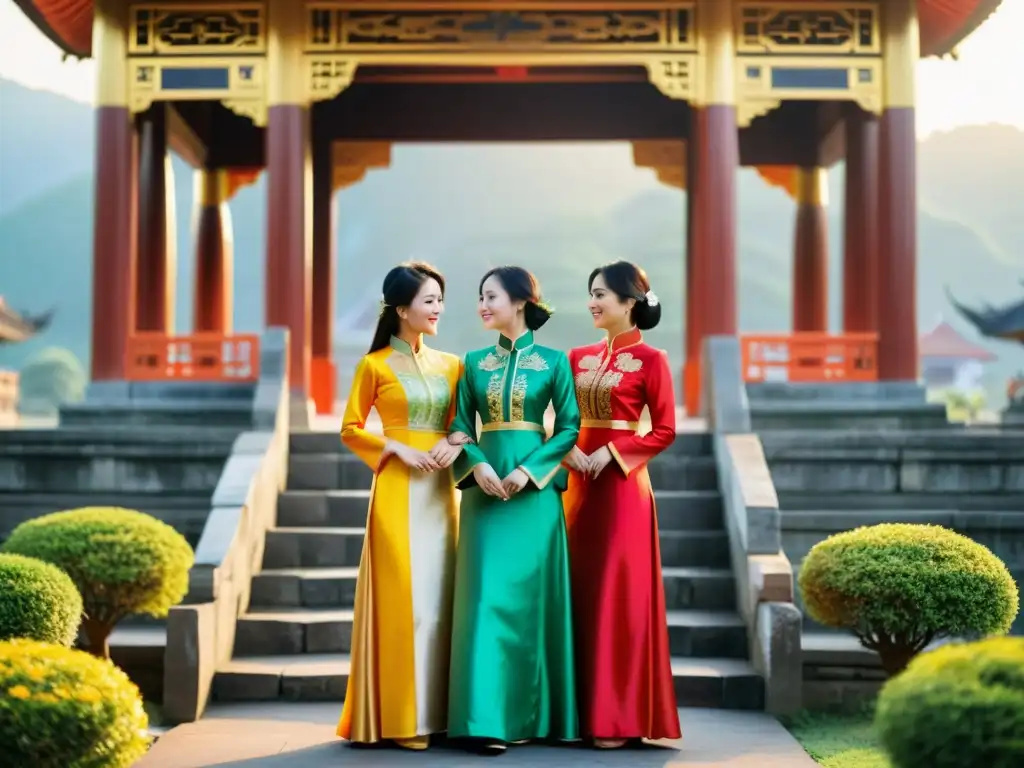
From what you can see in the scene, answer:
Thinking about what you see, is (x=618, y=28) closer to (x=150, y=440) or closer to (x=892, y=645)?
(x=150, y=440)

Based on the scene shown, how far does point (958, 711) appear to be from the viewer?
12.5 ft

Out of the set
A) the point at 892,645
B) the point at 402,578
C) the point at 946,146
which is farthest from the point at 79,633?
the point at 946,146

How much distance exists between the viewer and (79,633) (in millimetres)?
7391

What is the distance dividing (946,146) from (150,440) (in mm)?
90792

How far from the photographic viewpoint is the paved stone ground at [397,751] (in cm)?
535

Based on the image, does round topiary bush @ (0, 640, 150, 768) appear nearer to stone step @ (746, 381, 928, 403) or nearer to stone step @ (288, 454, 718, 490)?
stone step @ (288, 454, 718, 490)

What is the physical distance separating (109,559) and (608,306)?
3.09m

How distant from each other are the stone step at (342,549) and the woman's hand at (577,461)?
2.55 metres

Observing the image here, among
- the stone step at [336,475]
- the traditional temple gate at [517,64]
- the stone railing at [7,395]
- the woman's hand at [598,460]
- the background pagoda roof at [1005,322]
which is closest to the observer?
the woman's hand at [598,460]

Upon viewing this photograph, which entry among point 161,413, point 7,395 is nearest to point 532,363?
point 161,413

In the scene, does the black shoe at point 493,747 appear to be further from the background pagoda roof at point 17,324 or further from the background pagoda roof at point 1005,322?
the background pagoda roof at point 1005,322

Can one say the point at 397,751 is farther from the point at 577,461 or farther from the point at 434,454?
the point at 577,461

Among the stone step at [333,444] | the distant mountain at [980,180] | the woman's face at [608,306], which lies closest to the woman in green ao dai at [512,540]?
the woman's face at [608,306]

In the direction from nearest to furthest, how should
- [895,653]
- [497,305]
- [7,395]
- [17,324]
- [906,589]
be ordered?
[497,305], [906,589], [895,653], [17,324], [7,395]
